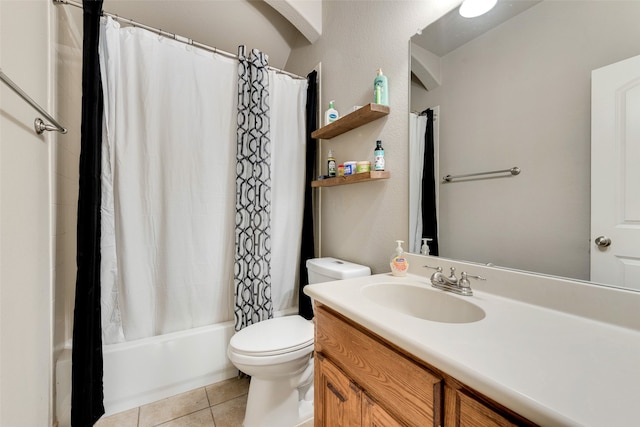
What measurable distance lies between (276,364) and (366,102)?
1.46m

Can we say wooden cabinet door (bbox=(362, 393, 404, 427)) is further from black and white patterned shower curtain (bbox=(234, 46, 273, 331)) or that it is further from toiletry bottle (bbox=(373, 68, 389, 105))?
toiletry bottle (bbox=(373, 68, 389, 105))

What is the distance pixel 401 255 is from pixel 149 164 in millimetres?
1460

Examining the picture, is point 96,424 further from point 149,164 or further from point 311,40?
point 311,40

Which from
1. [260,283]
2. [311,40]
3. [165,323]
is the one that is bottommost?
[165,323]

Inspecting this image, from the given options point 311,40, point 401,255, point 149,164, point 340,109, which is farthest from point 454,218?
point 311,40

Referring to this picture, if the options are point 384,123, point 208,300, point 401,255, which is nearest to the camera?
point 401,255

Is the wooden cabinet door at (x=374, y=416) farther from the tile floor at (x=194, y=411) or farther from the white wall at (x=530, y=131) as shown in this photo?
the tile floor at (x=194, y=411)

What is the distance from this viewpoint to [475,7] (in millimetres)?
996

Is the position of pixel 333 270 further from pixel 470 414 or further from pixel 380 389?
pixel 470 414

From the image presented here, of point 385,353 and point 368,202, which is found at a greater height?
point 368,202

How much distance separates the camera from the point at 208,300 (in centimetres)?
163

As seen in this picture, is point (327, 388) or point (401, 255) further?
point (401, 255)

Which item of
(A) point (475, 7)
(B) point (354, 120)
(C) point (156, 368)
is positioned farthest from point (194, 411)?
(A) point (475, 7)

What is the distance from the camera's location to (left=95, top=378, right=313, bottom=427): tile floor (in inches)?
51.5
